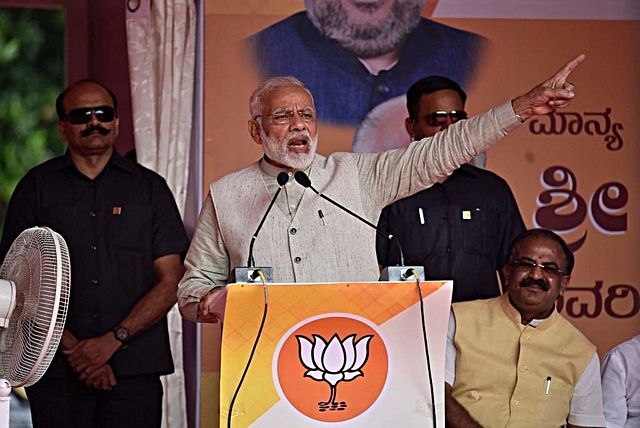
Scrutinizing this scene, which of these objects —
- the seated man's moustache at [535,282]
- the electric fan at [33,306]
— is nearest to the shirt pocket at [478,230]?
the seated man's moustache at [535,282]

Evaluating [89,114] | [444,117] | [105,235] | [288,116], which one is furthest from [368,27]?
[288,116]

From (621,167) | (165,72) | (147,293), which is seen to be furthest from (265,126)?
(621,167)

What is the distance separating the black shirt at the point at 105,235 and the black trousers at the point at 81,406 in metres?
0.15

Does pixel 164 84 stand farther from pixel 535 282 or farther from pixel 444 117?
pixel 535 282

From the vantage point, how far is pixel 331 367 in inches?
112

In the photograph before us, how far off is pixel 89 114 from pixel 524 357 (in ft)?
6.50

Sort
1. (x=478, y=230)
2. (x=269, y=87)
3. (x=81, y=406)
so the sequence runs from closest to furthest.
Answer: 1. (x=269, y=87)
2. (x=81, y=406)
3. (x=478, y=230)

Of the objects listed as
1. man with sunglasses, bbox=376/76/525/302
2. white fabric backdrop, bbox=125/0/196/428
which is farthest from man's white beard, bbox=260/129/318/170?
white fabric backdrop, bbox=125/0/196/428

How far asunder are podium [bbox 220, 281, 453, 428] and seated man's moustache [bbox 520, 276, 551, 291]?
1.48m

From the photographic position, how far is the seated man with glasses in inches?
163

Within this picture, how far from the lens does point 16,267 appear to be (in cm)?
319

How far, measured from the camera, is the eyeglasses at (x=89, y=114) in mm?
4688

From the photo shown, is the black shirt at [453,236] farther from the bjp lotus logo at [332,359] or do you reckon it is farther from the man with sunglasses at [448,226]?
the bjp lotus logo at [332,359]

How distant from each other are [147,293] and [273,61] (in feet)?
4.48
